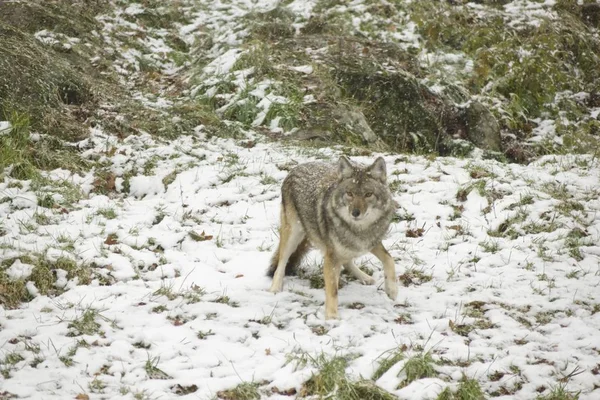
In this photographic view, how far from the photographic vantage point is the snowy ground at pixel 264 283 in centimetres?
399

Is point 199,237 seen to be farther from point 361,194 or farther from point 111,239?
point 361,194

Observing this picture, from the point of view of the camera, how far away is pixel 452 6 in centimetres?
1433

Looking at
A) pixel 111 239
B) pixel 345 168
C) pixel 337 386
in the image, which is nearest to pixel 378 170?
pixel 345 168

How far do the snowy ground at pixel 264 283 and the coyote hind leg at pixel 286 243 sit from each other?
155mm

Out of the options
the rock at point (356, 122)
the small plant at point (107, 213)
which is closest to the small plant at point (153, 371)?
the small plant at point (107, 213)

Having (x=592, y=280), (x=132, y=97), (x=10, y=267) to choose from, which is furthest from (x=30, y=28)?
(x=592, y=280)

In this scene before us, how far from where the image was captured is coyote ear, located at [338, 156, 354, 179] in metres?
5.10

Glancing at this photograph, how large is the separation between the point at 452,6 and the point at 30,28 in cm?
1097

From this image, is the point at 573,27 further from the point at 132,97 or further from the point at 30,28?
the point at 30,28

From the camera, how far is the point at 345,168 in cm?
513

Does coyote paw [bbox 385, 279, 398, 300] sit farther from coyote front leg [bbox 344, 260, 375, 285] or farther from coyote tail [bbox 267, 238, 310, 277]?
coyote tail [bbox 267, 238, 310, 277]

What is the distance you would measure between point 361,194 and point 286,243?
45.9 inches

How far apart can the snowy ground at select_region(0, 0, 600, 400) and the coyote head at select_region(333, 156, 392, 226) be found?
976mm

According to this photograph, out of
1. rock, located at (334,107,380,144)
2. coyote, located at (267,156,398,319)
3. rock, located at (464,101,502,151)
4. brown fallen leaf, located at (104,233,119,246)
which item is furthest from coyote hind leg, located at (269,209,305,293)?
rock, located at (464,101,502,151)
